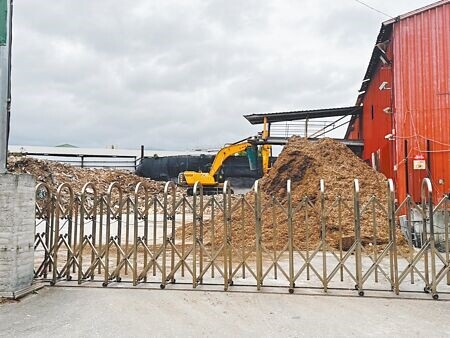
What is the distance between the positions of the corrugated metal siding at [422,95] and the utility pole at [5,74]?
11.4m

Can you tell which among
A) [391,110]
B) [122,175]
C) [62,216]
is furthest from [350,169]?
[122,175]

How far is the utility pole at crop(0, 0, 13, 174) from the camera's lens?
688 cm

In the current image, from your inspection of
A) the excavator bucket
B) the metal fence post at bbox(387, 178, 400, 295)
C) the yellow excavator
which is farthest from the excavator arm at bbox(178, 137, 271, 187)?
the metal fence post at bbox(387, 178, 400, 295)

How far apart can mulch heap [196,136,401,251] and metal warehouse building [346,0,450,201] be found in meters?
1.32

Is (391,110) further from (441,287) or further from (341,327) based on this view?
(341,327)

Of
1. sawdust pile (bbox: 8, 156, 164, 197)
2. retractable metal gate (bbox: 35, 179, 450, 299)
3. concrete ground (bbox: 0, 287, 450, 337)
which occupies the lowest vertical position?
concrete ground (bbox: 0, 287, 450, 337)

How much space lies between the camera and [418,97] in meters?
13.6

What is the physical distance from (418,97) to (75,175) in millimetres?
25580

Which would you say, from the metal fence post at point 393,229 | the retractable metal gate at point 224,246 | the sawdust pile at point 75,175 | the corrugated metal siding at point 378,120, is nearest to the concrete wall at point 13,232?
the retractable metal gate at point 224,246

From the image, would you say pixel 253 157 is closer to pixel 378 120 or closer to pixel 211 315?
pixel 378 120

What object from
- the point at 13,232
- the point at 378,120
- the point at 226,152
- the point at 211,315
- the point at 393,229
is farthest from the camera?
the point at 226,152

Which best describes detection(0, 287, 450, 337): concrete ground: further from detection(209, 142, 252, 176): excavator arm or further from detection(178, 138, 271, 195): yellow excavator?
detection(209, 142, 252, 176): excavator arm

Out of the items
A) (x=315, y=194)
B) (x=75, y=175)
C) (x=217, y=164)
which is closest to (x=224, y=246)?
(x=315, y=194)

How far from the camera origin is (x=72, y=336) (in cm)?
501
